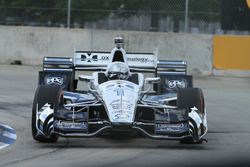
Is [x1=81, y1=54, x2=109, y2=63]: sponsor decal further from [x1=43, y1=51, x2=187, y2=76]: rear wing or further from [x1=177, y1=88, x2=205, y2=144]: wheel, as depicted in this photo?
[x1=177, y1=88, x2=205, y2=144]: wheel

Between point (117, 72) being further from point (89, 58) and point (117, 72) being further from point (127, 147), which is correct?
point (89, 58)

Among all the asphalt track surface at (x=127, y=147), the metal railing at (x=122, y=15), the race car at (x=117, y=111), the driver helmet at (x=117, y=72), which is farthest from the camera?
the metal railing at (x=122, y=15)

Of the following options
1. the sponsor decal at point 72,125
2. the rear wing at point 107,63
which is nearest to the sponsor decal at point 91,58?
the rear wing at point 107,63

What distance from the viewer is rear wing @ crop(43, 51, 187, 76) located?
39.1 feet

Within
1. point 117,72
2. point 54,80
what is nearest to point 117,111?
point 117,72

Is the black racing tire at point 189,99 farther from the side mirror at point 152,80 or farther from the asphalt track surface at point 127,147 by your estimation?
the side mirror at point 152,80

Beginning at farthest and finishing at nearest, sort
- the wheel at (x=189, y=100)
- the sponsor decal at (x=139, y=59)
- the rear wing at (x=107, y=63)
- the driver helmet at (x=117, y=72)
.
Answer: the sponsor decal at (x=139, y=59) → the rear wing at (x=107, y=63) → the driver helmet at (x=117, y=72) → the wheel at (x=189, y=100)

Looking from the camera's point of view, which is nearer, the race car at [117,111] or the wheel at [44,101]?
the race car at [117,111]

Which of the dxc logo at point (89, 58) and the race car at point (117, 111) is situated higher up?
the dxc logo at point (89, 58)

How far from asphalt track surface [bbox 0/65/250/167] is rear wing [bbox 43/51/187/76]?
1156mm

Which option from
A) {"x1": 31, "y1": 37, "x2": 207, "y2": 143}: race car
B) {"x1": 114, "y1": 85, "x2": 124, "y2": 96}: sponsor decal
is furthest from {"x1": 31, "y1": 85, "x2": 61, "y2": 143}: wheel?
{"x1": 114, "y1": 85, "x2": 124, "y2": 96}: sponsor decal

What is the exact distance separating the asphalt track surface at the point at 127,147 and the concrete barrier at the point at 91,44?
5714 mm

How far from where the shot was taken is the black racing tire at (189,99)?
964 centimetres

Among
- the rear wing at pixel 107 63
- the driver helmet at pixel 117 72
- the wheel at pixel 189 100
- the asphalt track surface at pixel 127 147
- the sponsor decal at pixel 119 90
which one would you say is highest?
the rear wing at pixel 107 63
